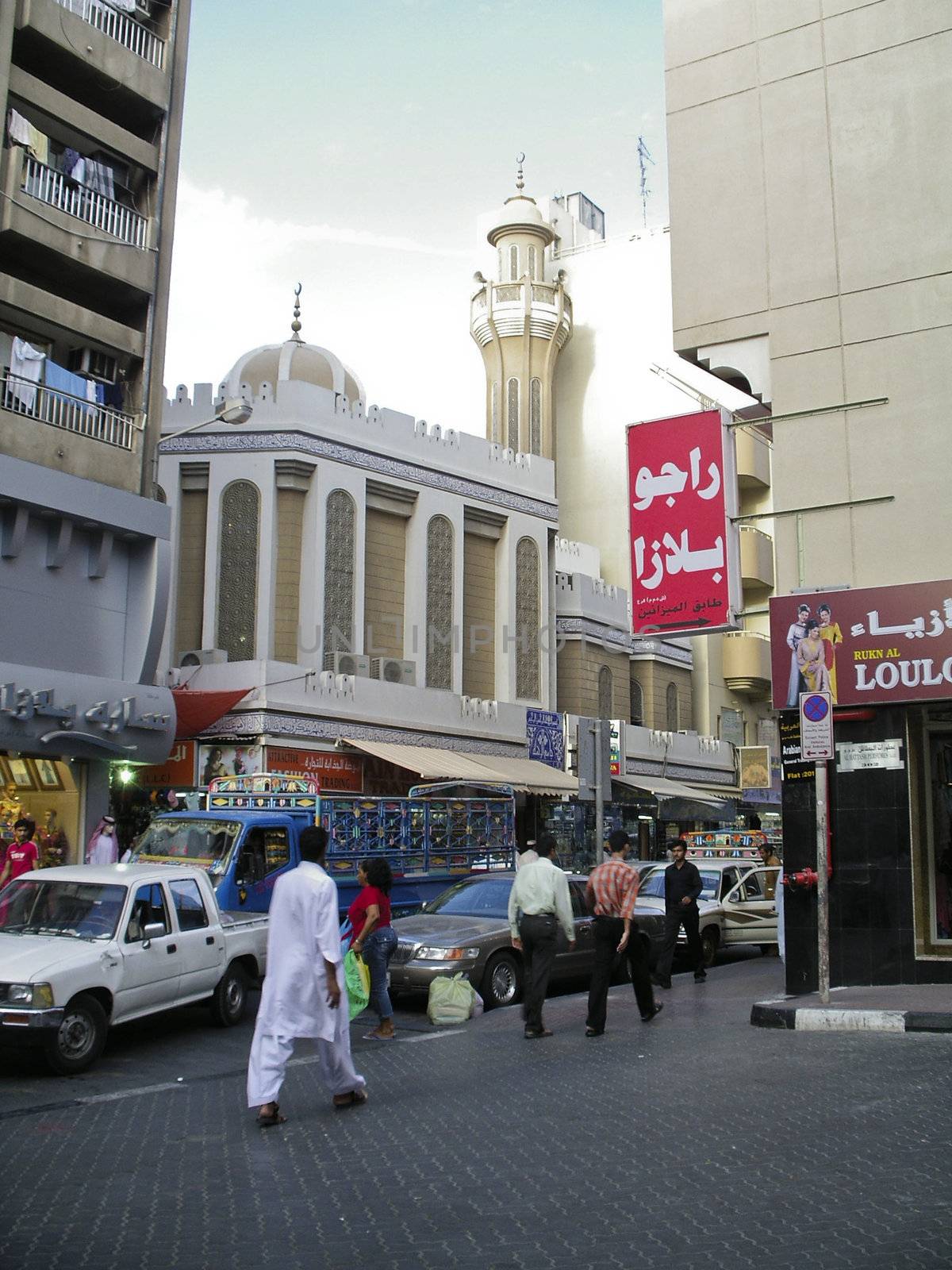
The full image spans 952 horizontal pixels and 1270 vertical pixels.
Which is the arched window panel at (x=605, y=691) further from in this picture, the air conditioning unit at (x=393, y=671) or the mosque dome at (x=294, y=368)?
the mosque dome at (x=294, y=368)

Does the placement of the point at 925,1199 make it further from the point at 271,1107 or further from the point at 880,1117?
the point at 271,1107

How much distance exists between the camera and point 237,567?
27109mm

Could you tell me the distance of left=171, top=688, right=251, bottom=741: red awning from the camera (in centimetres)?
2381

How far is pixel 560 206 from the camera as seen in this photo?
49250mm

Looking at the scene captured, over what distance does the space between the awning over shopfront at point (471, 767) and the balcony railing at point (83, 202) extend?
10.4 meters

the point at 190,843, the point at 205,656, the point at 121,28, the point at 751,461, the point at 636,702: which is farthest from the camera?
the point at 636,702

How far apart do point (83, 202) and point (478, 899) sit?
14.6 m

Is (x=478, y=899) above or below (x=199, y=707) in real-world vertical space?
below

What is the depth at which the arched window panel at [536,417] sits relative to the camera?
41531mm

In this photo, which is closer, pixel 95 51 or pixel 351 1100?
pixel 351 1100

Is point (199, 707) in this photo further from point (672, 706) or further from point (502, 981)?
point (672, 706)

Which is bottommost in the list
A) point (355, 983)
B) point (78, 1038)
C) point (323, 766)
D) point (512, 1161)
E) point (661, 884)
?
point (512, 1161)

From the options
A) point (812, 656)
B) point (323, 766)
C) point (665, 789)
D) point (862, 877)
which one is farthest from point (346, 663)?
point (862, 877)

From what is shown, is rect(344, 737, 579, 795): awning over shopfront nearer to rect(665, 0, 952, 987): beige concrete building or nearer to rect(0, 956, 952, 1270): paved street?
rect(665, 0, 952, 987): beige concrete building
